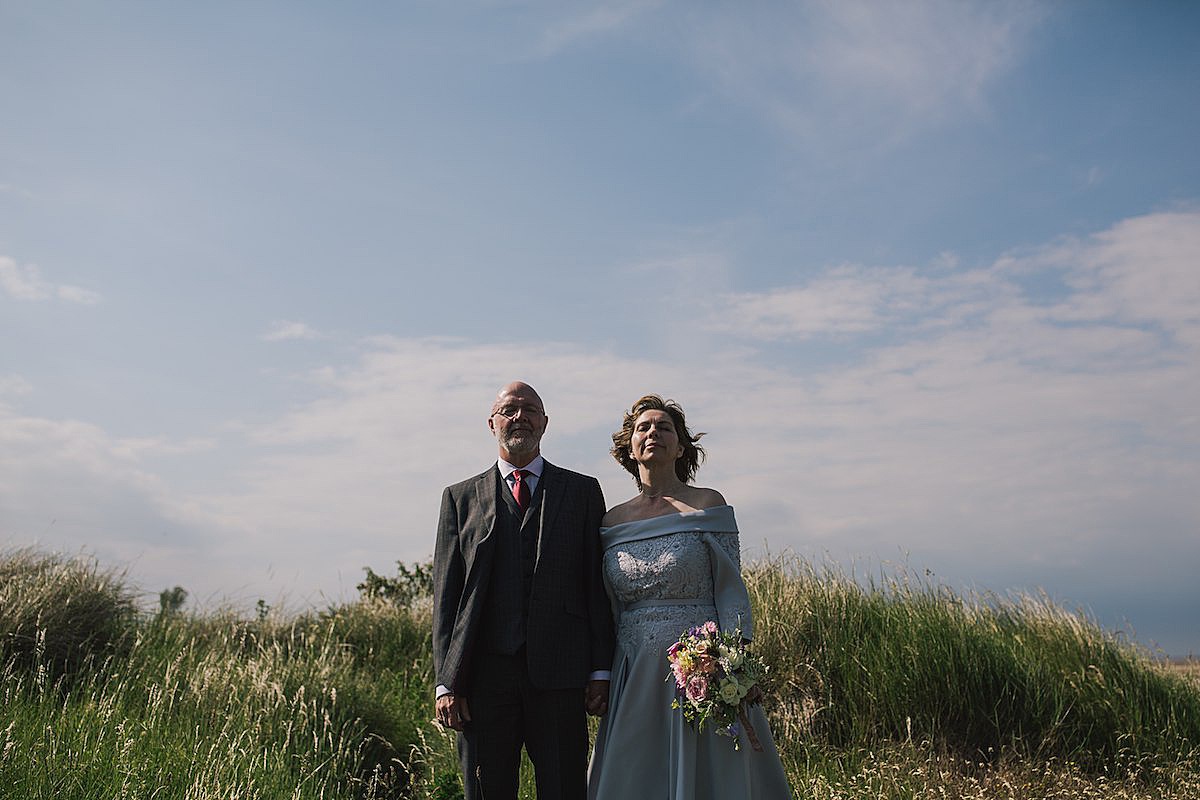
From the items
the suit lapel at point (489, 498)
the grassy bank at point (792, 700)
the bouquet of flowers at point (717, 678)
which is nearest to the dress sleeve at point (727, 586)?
the bouquet of flowers at point (717, 678)

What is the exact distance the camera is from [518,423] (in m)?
4.54

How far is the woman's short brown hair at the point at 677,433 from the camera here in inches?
195

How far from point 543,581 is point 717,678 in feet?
2.88

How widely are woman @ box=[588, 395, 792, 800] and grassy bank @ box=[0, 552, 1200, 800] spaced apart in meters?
1.76

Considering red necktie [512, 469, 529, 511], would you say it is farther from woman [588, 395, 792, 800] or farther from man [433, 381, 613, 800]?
woman [588, 395, 792, 800]

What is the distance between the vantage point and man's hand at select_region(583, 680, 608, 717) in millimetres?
4285

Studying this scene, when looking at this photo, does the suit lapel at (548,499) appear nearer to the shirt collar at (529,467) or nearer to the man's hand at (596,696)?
the shirt collar at (529,467)

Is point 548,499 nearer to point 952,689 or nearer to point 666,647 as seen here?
point 666,647

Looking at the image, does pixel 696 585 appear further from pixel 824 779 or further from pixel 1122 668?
pixel 1122 668

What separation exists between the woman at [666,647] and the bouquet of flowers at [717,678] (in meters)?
0.17

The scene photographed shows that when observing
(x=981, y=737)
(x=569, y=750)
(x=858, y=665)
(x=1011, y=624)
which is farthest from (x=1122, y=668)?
(x=569, y=750)

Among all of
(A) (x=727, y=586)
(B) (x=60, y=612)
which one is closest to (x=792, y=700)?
(A) (x=727, y=586)

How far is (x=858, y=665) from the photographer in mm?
7766

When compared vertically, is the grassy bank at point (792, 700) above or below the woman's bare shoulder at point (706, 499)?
below
